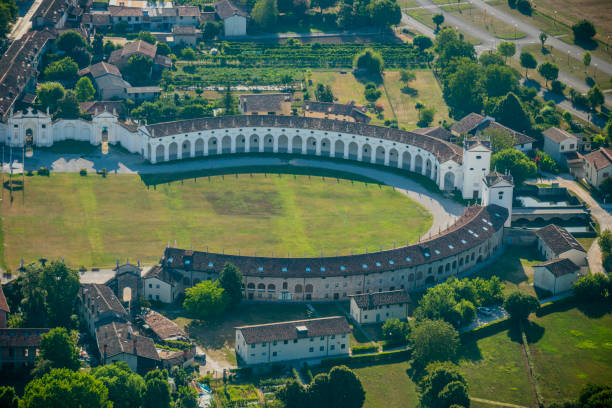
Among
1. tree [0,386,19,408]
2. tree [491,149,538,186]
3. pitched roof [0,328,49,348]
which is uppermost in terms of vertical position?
tree [491,149,538,186]

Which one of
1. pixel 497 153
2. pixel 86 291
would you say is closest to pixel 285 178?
pixel 497 153

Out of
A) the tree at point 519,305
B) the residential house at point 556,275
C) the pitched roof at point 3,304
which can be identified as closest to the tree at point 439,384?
the tree at point 519,305

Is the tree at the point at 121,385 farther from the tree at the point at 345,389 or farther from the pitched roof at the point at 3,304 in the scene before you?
the tree at the point at 345,389

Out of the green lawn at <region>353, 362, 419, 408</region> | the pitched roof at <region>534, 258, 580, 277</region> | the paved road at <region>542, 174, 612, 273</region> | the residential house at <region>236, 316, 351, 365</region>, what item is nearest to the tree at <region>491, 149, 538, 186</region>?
the paved road at <region>542, 174, 612, 273</region>

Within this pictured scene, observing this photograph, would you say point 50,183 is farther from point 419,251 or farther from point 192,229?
point 419,251

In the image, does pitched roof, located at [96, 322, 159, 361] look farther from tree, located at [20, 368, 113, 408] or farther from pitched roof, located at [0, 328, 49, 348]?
tree, located at [20, 368, 113, 408]

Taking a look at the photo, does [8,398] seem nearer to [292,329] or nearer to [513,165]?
[292,329]
